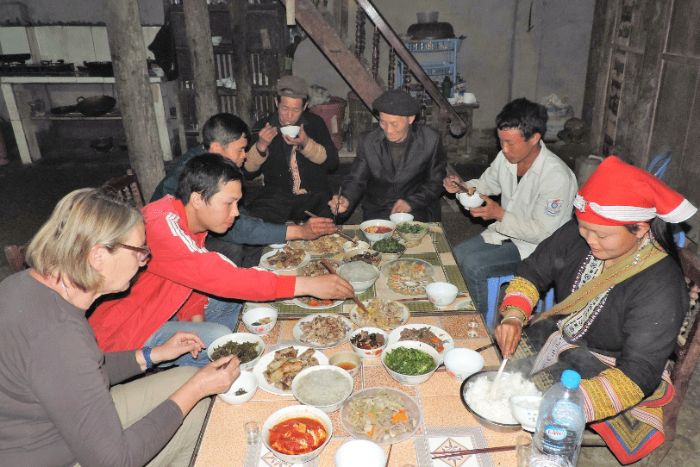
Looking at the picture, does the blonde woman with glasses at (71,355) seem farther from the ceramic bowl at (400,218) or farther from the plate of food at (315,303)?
the ceramic bowl at (400,218)

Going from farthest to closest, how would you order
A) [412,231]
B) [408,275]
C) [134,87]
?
[134,87], [412,231], [408,275]

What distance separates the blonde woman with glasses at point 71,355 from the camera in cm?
196

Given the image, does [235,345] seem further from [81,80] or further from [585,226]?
[81,80]

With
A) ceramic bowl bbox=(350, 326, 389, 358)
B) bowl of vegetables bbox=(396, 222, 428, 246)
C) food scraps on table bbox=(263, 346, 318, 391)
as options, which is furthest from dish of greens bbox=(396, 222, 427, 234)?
food scraps on table bbox=(263, 346, 318, 391)

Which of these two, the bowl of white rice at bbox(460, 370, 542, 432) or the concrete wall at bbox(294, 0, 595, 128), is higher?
the concrete wall at bbox(294, 0, 595, 128)

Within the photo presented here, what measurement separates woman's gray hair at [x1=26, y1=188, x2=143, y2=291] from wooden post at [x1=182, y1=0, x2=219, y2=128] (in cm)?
697

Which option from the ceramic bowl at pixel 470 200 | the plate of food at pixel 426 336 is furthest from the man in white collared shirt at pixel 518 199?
the plate of food at pixel 426 336

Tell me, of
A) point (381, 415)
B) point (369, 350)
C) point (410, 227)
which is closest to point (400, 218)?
point (410, 227)

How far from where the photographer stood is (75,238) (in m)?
2.09

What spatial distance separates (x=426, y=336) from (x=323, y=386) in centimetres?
72

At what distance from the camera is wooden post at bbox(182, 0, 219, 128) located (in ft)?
27.3

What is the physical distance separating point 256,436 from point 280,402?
0.92 ft

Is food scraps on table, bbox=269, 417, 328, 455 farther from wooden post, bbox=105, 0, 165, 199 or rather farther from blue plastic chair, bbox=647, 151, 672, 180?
wooden post, bbox=105, 0, 165, 199

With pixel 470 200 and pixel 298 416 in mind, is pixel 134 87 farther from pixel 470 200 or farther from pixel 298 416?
pixel 298 416
